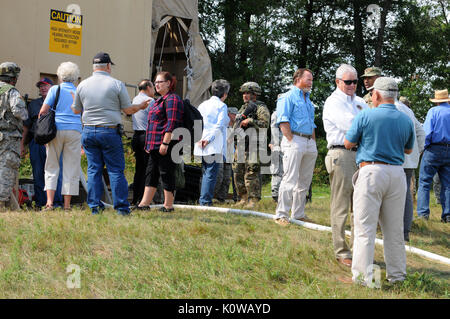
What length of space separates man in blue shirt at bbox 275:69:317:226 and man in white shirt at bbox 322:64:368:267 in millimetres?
1052

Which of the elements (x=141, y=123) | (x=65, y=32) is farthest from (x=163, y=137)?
(x=65, y=32)

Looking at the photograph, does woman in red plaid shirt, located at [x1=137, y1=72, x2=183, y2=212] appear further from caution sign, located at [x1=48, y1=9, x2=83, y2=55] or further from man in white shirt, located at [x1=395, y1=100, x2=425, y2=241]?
caution sign, located at [x1=48, y1=9, x2=83, y2=55]

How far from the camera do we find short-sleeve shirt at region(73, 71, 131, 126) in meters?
6.59

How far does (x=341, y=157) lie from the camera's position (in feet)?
18.0

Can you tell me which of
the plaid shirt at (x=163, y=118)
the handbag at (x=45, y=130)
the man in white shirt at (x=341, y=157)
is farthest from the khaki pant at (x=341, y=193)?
the handbag at (x=45, y=130)

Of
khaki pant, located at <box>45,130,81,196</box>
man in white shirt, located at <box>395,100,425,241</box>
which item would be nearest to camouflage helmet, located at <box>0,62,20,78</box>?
khaki pant, located at <box>45,130,81,196</box>

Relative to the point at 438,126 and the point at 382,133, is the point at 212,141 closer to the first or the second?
the point at 438,126

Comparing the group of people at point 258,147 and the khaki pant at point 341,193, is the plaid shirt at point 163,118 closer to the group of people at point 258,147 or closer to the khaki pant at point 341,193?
the group of people at point 258,147

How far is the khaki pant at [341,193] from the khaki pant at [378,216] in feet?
2.19

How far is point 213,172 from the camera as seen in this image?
8.30 m

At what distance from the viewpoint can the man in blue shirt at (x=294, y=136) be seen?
6812mm
